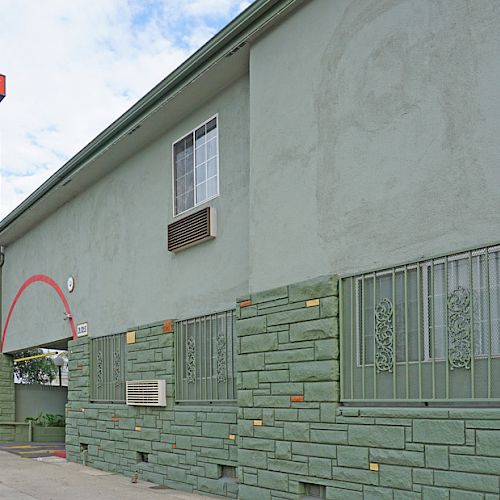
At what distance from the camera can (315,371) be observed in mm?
8391

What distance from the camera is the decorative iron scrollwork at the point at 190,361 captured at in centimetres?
1152

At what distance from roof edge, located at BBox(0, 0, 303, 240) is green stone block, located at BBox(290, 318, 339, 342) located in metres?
3.61

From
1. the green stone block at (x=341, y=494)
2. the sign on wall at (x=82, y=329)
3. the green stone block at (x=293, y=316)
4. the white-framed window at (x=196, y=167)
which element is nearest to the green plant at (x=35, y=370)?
the sign on wall at (x=82, y=329)

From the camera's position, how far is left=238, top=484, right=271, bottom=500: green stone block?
903 centimetres

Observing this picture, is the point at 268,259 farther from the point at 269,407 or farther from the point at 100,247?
the point at 100,247

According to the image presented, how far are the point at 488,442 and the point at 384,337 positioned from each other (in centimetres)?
161

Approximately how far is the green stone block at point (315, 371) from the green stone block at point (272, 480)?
1.08 metres

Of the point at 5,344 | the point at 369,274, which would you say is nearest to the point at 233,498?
the point at 369,274

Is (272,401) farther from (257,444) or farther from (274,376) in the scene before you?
(257,444)

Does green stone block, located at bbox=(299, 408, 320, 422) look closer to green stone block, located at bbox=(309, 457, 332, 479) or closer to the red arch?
green stone block, located at bbox=(309, 457, 332, 479)

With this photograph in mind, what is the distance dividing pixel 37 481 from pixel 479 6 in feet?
32.1

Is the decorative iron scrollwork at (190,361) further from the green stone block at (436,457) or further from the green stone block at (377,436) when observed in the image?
the green stone block at (436,457)

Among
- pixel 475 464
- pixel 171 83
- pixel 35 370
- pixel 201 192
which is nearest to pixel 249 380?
pixel 201 192

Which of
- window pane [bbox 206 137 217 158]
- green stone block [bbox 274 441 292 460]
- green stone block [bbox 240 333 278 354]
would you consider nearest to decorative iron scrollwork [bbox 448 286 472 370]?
green stone block [bbox 274 441 292 460]
